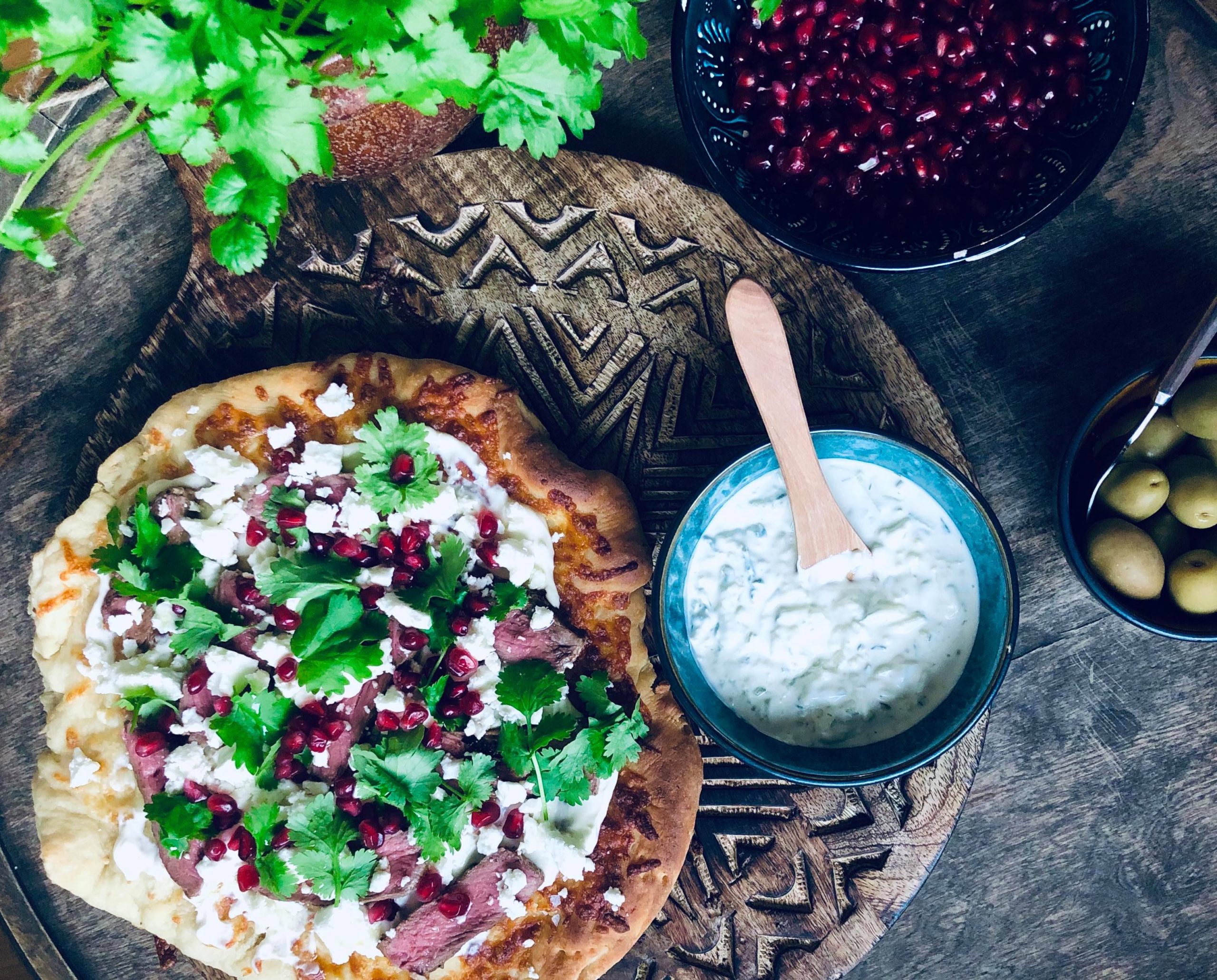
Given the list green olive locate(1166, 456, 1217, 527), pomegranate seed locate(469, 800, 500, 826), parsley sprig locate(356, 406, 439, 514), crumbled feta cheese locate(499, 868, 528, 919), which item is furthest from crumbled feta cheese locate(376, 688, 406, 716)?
green olive locate(1166, 456, 1217, 527)

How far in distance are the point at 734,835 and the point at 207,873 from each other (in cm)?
173

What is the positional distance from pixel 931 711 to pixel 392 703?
175cm

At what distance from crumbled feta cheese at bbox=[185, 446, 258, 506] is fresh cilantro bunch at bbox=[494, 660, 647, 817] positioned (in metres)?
1.05

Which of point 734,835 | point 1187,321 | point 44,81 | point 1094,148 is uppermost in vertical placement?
point 44,81

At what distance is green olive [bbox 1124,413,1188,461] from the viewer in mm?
2889

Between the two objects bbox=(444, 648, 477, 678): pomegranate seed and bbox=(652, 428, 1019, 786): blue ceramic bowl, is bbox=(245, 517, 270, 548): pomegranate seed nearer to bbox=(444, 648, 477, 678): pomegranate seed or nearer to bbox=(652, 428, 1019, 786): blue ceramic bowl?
bbox=(444, 648, 477, 678): pomegranate seed

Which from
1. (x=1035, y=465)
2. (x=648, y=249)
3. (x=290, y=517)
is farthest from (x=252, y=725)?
(x=1035, y=465)

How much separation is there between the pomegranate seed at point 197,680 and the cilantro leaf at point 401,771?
53cm

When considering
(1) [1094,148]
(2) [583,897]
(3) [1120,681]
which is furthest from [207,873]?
(1) [1094,148]

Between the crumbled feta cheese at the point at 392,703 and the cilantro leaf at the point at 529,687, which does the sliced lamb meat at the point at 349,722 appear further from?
the cilantro leaf at the point at 529,687

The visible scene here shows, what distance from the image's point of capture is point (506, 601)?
2895mm

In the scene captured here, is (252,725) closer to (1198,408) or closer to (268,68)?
(268,68)

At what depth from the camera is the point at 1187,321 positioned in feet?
10.3

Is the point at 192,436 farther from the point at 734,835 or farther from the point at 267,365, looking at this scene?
the point at 734,835
